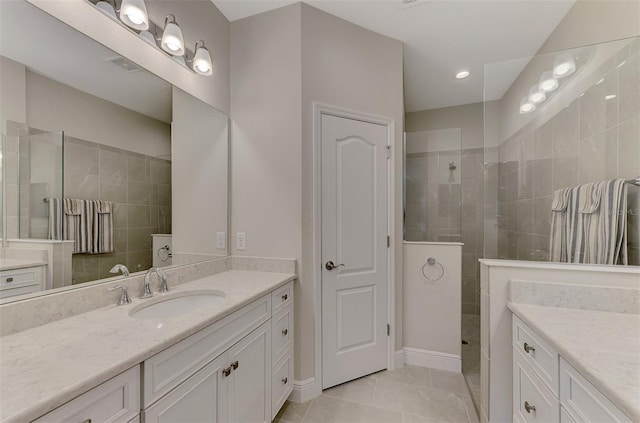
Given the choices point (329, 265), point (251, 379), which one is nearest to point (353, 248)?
point (329, 265)

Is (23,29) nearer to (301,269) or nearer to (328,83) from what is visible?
(328,83)

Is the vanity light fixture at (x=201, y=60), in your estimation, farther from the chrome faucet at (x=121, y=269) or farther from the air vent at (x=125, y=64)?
the chrome faucet at (x=121, y=269)

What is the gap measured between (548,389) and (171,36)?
2552 millimetres

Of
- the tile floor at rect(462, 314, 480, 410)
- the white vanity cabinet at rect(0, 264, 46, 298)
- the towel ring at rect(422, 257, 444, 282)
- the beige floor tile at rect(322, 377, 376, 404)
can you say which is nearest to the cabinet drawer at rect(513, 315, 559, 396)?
the tile floor at rect(462, 314, 480, 410)

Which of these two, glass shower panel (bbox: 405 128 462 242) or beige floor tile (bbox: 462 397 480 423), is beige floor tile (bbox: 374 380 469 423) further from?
glass shower panel (bbox: 405 128 462 242)

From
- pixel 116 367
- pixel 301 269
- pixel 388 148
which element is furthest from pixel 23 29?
pixel 388 148

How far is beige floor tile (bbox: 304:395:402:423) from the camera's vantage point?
5.63ft

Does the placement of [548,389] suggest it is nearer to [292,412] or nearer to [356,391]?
[356,391]

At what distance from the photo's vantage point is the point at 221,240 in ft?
6.57

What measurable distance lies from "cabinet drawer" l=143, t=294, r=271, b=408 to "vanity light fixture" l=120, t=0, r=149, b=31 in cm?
155

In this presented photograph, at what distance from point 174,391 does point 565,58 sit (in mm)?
2549

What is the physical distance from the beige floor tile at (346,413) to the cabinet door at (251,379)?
42cm

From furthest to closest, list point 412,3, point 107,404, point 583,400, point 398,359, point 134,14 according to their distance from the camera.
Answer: point 398,359 < point 412,3 < point 134,14 < point 583,400 < point 107,404

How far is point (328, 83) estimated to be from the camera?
204 centimetres
